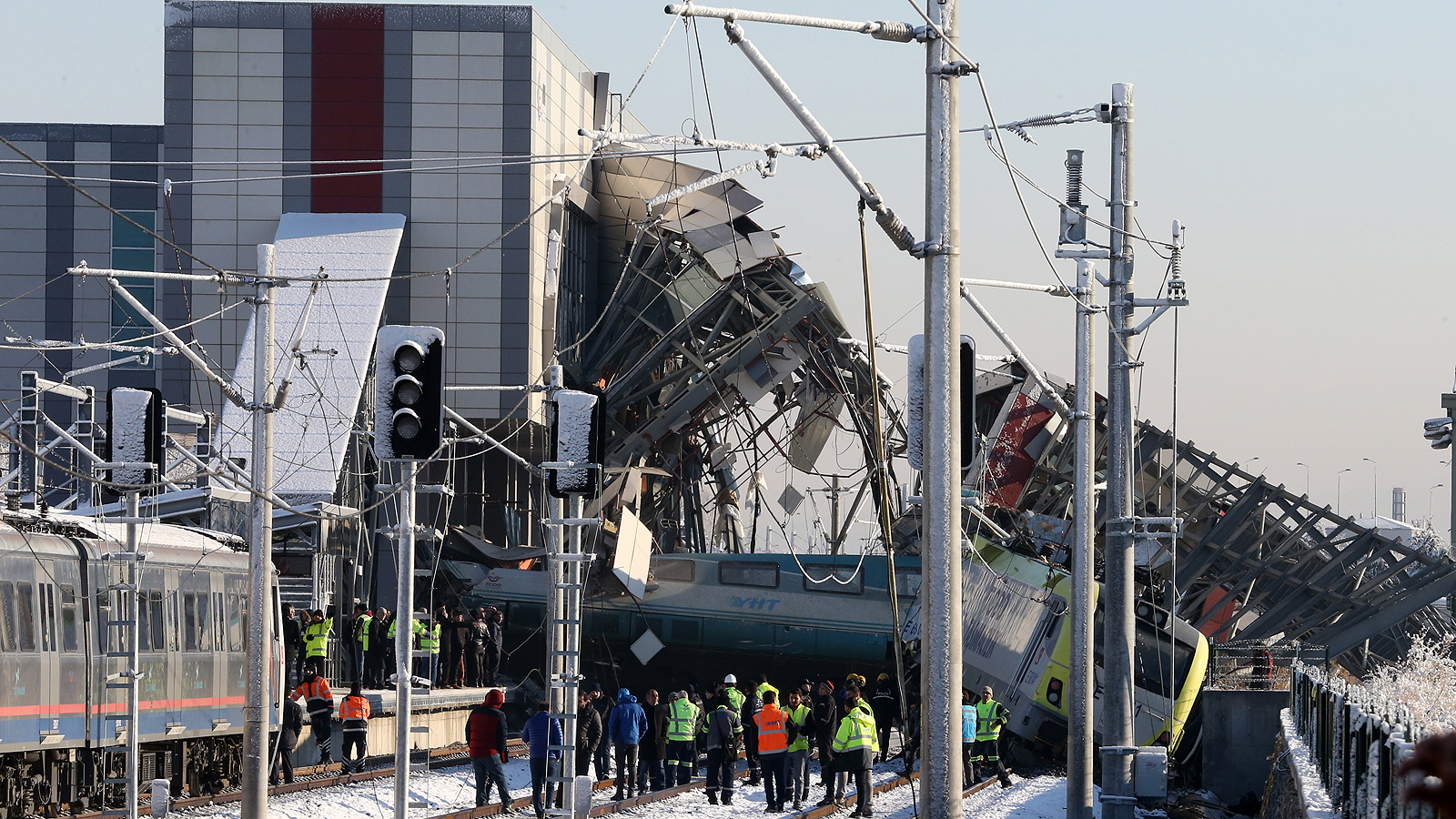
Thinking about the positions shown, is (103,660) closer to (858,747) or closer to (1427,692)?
(858,747)

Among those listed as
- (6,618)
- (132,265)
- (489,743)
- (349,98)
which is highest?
(349,98)

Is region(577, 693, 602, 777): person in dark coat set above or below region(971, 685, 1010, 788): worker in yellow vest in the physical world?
above

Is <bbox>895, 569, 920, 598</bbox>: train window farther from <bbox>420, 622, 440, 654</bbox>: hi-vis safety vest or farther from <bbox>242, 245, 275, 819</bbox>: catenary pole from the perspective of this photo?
<bbox>242, 245, 275, 819</bbox>: catenary pole

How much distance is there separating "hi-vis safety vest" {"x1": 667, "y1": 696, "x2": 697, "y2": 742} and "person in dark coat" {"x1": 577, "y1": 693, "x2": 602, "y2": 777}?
175 centimetres

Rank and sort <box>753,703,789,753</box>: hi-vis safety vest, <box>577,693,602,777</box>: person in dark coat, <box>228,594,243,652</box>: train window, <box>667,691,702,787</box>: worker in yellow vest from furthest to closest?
<box>228,594,243,652</box>: train window, <box>667,691,702,787</box>: worker in yellow vest, <box>577,693,602,777</box>: person in dark coat, <box>753,703,789,753</box>: hi-vis safety vest

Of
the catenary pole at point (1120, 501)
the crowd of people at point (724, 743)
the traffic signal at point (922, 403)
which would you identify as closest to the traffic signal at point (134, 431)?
the crowd of people at point (724, 743)

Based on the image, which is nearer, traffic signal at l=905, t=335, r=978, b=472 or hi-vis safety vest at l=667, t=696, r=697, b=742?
traffic signal at l=905, t=335, r=978, b=472

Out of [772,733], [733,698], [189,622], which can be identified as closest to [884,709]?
[733,698]

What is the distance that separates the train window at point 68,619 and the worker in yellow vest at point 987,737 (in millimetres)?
14225

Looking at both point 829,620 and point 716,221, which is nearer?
point 829,620

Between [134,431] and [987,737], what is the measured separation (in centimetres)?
1572

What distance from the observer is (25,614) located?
21.3 meters

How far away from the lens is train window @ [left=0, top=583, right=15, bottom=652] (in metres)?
20.8

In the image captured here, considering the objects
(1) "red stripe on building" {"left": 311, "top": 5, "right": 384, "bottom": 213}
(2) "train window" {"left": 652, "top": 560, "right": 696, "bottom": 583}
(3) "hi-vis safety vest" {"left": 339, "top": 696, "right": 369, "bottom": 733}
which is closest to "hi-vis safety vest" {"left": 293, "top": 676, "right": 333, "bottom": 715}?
(3) "hi-vis safety vest" {"left": 339, "top": 696, "right": 369, "bottom": 733}
